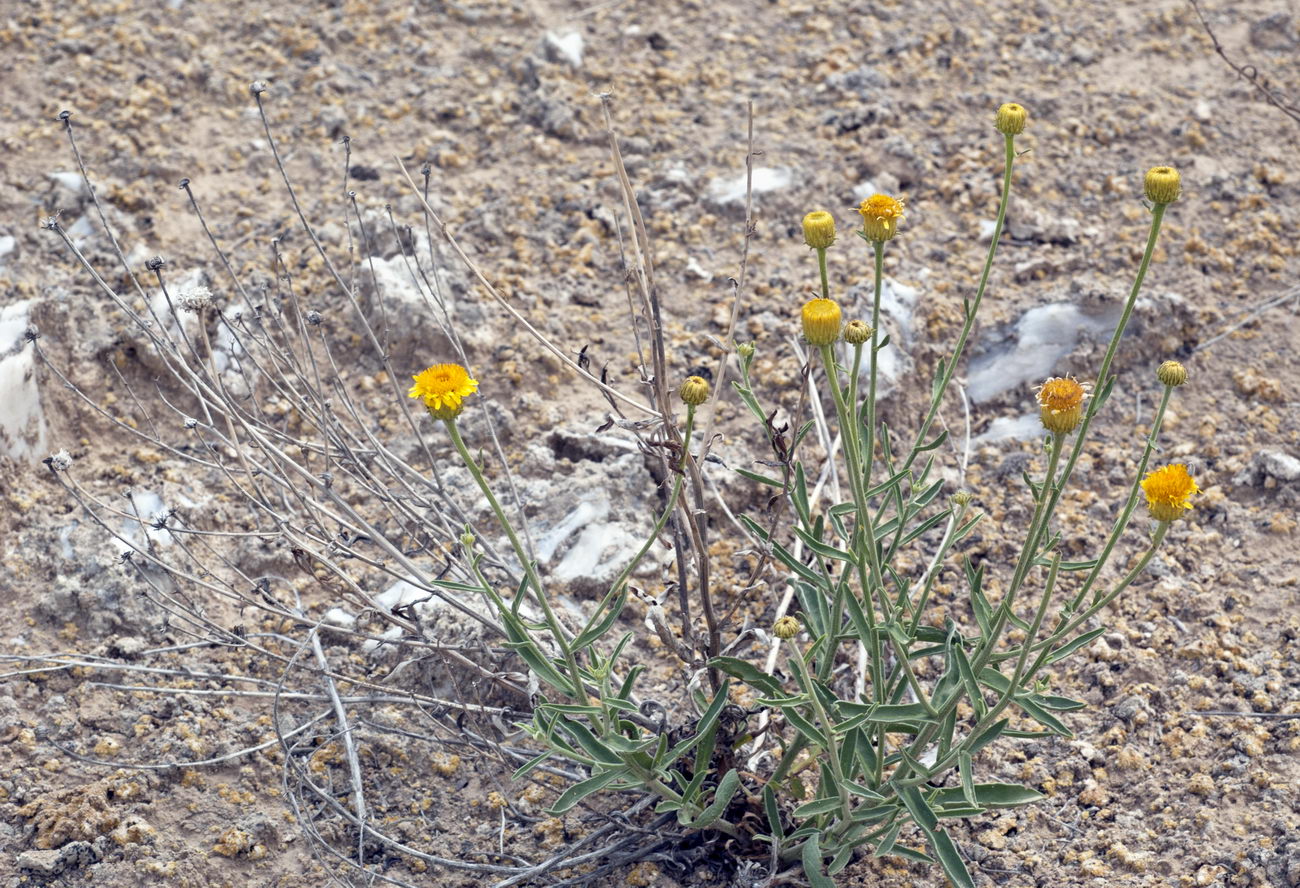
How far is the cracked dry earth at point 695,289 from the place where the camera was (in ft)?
9.23

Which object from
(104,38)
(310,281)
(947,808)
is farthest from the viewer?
(104,38)

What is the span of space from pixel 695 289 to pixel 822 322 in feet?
7.33

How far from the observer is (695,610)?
326 cm

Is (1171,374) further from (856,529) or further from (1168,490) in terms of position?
(856,529)

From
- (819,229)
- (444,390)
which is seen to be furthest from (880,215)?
(444,390)

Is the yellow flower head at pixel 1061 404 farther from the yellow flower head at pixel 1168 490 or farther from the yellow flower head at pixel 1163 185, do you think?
the yellow flower head at pixel 1163 185

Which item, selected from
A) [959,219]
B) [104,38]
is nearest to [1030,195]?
[959,219]

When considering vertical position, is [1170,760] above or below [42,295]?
below

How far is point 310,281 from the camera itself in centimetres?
417

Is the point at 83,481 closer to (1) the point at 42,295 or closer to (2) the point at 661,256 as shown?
(1) the point at 42,295

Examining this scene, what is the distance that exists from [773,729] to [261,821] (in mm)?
1197

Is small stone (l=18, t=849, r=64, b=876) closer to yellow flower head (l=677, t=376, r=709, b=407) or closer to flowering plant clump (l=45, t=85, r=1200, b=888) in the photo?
flowering plant clump (l=45, t=85, r=1200, b=888)

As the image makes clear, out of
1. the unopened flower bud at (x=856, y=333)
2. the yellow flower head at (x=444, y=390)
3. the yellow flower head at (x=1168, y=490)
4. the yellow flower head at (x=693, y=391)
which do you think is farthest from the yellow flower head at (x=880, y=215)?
the yellow flower head at (x=444, y=390)

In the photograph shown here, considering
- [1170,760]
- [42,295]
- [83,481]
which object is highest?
[42,295]
